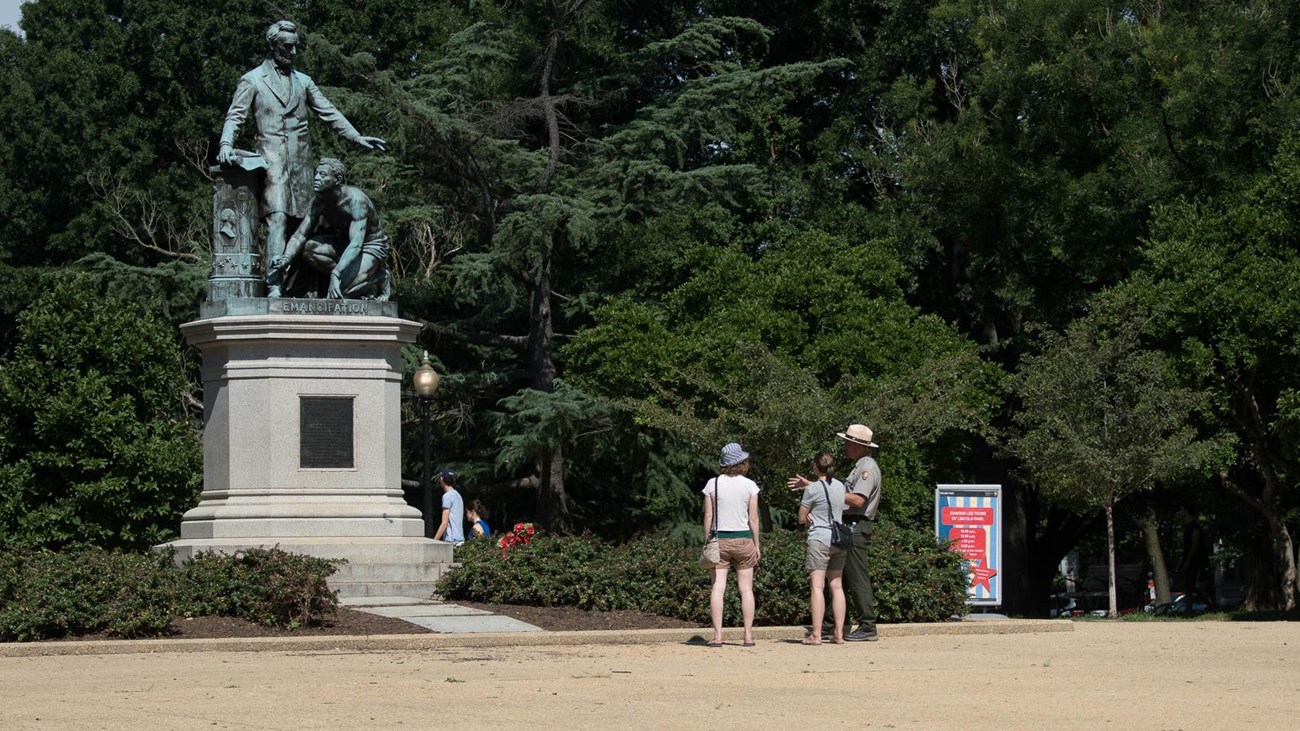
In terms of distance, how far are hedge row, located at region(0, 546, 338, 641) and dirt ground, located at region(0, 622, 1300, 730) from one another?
77 centimetres

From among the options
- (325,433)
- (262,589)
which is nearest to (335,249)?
(325,433)

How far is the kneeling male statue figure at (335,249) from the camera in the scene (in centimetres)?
2089

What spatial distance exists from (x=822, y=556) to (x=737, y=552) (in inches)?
30.0

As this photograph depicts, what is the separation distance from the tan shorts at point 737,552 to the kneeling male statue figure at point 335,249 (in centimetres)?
720

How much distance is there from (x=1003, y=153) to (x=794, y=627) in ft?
73.4

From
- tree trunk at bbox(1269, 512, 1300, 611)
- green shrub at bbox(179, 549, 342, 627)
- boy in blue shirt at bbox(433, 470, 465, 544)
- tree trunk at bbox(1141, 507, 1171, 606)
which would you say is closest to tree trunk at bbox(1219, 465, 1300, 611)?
tree trunk at bbox(1269, 512, 1300, 611)

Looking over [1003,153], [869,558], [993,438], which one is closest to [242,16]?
[1003,153]

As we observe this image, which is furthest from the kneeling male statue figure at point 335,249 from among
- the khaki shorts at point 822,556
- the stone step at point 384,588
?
the khaki shorts at point 822,556

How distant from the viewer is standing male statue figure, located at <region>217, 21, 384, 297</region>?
21078 millimetres

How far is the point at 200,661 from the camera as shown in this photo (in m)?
14.0

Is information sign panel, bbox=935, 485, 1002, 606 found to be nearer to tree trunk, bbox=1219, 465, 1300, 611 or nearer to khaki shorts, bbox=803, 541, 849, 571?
khaki shorts, bbox=803, 541, 849, 571

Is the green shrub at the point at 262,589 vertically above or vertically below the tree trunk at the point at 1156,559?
above

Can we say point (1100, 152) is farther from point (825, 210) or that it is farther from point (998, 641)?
point (998, 641)

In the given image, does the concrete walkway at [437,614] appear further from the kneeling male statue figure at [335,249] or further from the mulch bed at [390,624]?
the kneeling male statue figure at [335,249]
